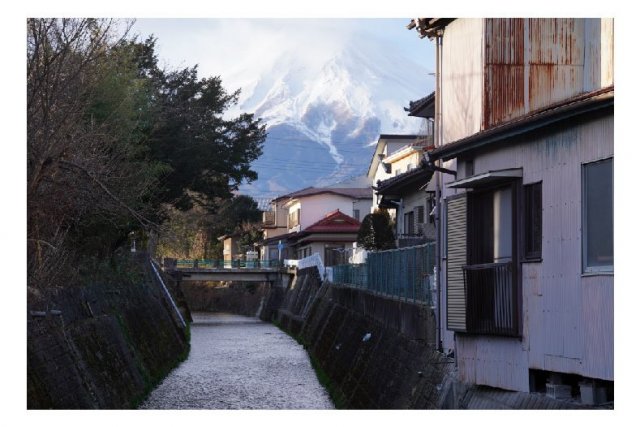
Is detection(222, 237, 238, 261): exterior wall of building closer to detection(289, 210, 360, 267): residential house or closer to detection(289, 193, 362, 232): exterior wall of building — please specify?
detection(289, 193, 362, 232): exterior wall of building

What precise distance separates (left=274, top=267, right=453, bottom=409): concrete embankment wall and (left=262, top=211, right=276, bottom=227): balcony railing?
61577mm

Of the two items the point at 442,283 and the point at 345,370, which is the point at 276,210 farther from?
the point at 442,283

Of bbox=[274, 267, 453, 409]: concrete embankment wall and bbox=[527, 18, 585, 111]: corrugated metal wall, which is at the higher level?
bbox=[527, 18, 585, 111]: corrugated metal wall

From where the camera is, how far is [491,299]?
16.7 metres

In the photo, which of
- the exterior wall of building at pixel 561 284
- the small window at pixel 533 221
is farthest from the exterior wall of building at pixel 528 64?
the small window at pixel 533 221

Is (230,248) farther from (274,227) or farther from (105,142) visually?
(105,142)

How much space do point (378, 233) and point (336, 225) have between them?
3827cm

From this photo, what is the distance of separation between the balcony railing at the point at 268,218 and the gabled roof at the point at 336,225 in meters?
26.3

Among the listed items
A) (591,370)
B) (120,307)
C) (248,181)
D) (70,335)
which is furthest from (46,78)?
(248,181)

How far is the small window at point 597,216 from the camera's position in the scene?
13133 millimetres

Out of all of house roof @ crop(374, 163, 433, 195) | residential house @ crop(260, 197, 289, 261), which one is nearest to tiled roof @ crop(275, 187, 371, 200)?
residential house @ crop(260, 197, 289, 261)

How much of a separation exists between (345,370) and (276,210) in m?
78.2

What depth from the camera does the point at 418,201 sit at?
38625mm

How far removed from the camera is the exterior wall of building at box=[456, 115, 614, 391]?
1327cm
